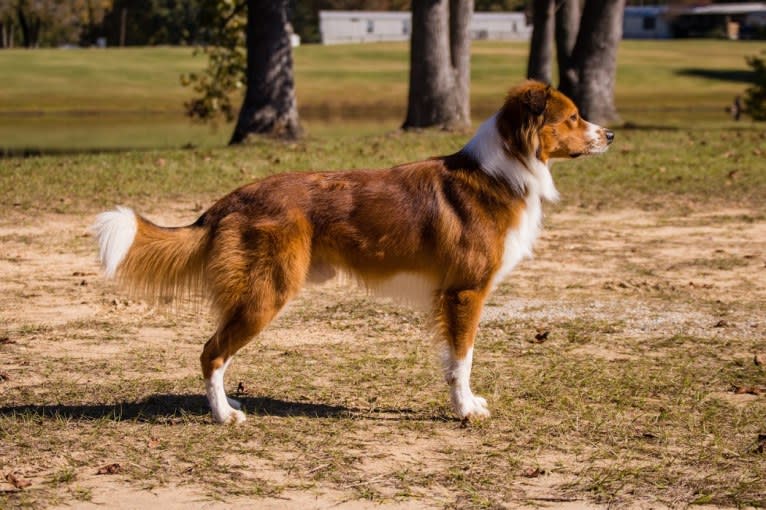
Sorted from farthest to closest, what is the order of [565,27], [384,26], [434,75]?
[384,26] < [565,27] < [434,75]

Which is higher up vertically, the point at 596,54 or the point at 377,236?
the point at 596,54

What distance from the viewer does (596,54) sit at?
24922 millimetres

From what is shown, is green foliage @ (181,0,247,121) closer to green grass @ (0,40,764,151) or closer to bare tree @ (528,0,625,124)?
green grass @ (0,40,764,151)

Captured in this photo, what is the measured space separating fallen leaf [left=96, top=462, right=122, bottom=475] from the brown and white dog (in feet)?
2.84

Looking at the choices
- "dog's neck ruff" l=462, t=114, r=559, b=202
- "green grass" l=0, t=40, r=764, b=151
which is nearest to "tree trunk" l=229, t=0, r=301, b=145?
"green grass" l=0, t=40, r=764, b=151

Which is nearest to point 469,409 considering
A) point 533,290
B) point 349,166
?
point 533,290

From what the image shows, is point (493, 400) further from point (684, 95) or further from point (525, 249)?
point (684, 95)

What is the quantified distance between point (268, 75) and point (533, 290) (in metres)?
12.3

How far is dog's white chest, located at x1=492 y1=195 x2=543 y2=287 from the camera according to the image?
6555 mm

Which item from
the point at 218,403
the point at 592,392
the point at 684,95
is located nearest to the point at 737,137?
the point at 592,392

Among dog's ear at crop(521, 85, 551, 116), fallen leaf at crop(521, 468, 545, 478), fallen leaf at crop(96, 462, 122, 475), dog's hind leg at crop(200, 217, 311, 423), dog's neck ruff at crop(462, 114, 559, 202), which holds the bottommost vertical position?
fallen leaf at crop(521, 468, 545, 478)

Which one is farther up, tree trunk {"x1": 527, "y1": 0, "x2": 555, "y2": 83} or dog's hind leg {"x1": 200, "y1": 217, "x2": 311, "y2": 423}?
tree trunk {"x1": 527, "y1": 0, "x2": 555, "y2": 83}

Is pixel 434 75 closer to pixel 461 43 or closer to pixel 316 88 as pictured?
pixel 461 43

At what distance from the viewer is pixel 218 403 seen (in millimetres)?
6340
